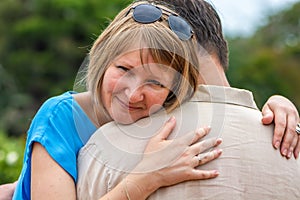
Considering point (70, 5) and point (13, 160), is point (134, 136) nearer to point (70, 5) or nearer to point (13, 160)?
point (13, 160)

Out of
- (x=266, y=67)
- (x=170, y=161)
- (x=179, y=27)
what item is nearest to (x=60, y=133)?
(x=170, y=161)

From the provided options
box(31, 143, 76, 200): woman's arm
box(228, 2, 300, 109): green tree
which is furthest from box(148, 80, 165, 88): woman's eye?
box(228, 2, 300, 109): green tree

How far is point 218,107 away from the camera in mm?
2240

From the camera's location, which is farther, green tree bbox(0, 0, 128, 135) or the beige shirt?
green tree bbox(0, 0, 128, 135)

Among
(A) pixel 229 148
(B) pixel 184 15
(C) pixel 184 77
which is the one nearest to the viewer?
(A) pixel 229 148

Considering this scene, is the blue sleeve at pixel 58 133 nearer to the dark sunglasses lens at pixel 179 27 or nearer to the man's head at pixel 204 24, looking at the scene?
the dark sunglasses lens at pixel 179 27

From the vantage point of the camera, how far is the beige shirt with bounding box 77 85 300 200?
2.11m

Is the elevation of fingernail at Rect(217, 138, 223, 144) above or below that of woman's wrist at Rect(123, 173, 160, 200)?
above

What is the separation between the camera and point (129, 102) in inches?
88.9

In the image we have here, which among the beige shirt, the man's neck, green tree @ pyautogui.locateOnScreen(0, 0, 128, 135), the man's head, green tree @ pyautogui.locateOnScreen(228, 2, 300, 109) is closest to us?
the beige shirt

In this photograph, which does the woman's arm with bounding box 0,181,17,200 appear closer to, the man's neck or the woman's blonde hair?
the woman's blonde hair

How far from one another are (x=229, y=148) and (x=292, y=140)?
25cm

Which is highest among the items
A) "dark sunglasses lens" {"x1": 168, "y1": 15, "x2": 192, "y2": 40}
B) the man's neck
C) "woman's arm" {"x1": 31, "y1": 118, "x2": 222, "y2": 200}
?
"dark sunglasses lens" {"x1": 168, "y1": 15, "x2": 192, "y2": 40}

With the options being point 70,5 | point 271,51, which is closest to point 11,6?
point 70,5
